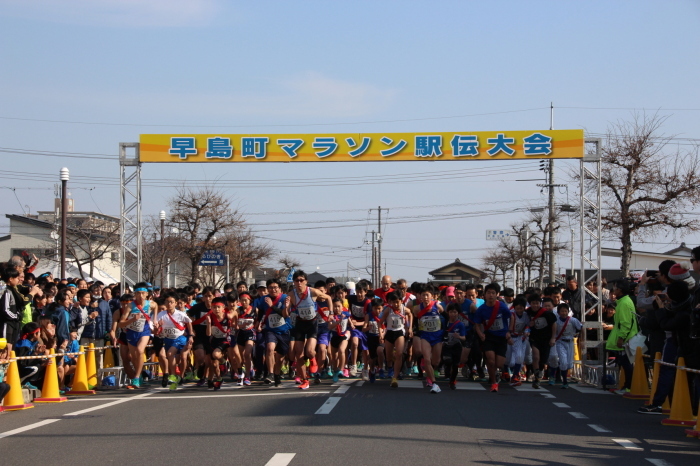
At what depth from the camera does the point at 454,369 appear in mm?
14836

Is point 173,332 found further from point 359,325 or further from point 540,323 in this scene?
point 540,323

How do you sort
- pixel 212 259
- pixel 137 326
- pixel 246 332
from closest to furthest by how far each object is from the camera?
pixel 137 326 < pixel 246 332 < pixel 212 259

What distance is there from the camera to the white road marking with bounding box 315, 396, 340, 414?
11.0 m

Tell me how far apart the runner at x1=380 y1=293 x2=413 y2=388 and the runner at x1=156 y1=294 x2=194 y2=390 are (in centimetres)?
361

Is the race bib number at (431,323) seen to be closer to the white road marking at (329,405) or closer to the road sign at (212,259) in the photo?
the white road marking at (329,405)

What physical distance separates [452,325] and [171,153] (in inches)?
315

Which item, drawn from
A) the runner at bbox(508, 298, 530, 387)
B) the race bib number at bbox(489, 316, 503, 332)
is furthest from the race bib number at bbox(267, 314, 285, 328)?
the runner at bbox(508, 298, 530, 387)

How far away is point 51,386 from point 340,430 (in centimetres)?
598

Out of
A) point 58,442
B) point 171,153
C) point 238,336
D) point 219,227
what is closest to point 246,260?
point 219,227

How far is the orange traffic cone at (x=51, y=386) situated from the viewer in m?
13.0

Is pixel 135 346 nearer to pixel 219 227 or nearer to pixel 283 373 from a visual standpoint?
pixel 283 373

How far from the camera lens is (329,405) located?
1170 cm

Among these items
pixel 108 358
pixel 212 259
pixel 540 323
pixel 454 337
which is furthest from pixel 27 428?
pixel 212 259

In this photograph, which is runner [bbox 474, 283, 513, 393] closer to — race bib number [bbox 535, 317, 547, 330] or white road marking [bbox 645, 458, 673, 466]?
race bib number [bbox 535, 317, 547, 330]
